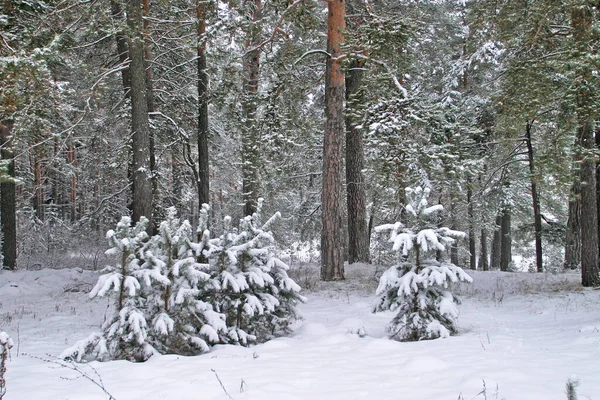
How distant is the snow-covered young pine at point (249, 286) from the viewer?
5.72 meters

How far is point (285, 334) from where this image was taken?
6336mm

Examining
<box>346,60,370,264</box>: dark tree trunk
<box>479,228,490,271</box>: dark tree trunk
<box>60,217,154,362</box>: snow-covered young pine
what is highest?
<box>346,60,370,264</box>: dark tree trunk

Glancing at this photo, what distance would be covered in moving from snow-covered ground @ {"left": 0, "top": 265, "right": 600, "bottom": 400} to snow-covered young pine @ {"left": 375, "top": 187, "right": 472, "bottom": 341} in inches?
13.3

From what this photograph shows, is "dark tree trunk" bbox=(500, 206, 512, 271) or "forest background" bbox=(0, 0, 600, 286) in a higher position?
"forest background" bbox=(0, 0, 600, 286)

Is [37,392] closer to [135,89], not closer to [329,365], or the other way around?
[329,365]

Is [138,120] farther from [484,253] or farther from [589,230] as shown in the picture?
[484,253]

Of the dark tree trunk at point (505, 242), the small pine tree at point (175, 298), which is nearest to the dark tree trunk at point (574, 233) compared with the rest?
the dark tree trunk at point (505, 242)

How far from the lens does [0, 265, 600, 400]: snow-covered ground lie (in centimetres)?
360

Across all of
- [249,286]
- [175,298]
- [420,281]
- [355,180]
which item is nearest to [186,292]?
[175,298]

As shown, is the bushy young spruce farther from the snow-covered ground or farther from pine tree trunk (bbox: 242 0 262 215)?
pine tree trunk (bbox: 242 0 262 215)

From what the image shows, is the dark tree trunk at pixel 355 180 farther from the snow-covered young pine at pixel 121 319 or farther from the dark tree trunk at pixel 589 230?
the snow-covered young pine at pixel 121 319

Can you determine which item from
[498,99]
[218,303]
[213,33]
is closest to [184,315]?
[218,303]

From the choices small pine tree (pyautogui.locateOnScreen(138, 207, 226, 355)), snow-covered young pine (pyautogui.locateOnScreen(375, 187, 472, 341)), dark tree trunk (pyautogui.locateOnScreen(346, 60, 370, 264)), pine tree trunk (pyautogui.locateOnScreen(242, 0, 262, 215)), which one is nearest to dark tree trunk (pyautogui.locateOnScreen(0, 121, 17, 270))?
pine tree trunk (pyautogui.locateOnScreen(242, 0, 262, 215))

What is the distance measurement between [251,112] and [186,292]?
9.08 meters
